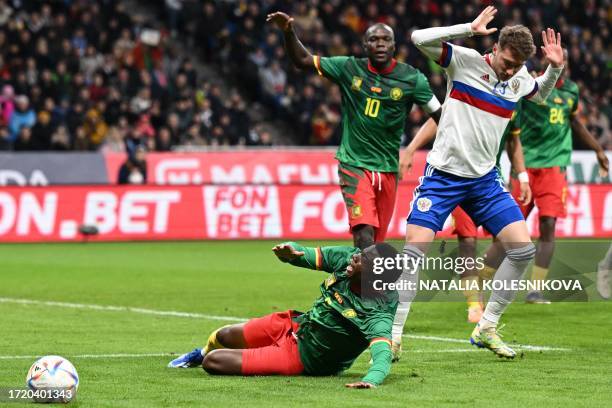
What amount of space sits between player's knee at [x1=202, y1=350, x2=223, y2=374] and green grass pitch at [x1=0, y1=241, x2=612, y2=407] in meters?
0.11

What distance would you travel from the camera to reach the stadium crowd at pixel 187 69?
2767 centimetres

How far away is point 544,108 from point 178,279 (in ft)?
18.3

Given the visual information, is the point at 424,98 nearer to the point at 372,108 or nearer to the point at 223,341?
the point at 372,108

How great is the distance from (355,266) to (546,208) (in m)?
6.68

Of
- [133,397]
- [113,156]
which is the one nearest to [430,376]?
[133,397]

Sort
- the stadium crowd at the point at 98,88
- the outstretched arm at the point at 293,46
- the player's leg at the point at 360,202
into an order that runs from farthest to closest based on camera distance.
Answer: the stadium crowd at the point at 98,88, the player's leg at the point at 360,202, the outstretched arm at the point at 293,46

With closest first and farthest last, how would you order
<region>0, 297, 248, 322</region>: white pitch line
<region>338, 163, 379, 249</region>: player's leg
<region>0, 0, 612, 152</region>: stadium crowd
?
<region>338, 163, 379, 249</region>: player's leg, <region>0, 297, 248, 322</region>: white pitch line, <region>0, 0, 612, 152</region>: stadium crowd

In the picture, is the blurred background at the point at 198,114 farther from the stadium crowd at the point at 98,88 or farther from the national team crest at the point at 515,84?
the national team crest at the point at 515,84

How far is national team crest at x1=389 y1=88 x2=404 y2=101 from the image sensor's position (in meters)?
11.8

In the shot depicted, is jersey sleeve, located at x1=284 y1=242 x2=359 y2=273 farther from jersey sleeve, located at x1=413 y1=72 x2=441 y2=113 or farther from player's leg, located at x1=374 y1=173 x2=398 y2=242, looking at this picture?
jersey sleeve, located at x1=413 y1=72 x2=441 y2=113

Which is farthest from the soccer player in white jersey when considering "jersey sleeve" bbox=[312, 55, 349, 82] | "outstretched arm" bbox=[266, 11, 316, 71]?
"jersey sleeve" bbox=[312, 55, 349, 82]

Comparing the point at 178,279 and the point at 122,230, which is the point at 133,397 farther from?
the point at 122,230

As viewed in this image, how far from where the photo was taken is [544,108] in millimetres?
14797

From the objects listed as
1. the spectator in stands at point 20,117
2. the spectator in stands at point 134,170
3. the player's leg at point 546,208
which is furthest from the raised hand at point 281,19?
the spectator in stands at point 20,117
